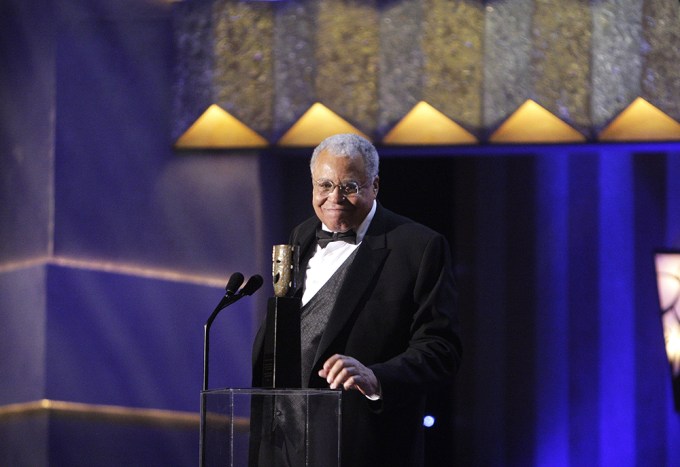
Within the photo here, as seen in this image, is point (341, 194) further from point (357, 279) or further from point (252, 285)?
point (252, 285)

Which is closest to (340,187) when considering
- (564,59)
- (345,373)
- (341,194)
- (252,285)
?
(341,194)

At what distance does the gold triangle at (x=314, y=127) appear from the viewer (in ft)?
16.7

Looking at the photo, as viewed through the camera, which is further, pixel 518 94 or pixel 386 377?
pixel 518 94

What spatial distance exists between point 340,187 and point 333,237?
161 mm

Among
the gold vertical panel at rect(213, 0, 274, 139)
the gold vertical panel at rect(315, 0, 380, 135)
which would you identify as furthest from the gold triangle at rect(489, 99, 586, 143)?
the gold vertical panel at rect(213, 0, 274, 139)

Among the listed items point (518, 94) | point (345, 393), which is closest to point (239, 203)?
point (518, 94)

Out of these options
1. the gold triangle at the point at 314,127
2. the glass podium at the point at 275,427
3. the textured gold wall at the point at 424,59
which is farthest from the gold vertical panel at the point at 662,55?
the glass podium at the point at 275,427

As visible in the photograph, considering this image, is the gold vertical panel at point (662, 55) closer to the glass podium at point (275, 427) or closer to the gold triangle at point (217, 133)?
the gold triangle at point (217, 133)

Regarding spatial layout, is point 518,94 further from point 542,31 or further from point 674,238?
point 674,238

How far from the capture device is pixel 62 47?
5215mm

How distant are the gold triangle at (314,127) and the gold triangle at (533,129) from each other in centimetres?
68

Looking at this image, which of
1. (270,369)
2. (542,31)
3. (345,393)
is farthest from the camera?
(542,31)

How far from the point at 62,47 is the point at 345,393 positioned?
3.18m

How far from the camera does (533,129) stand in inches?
197
